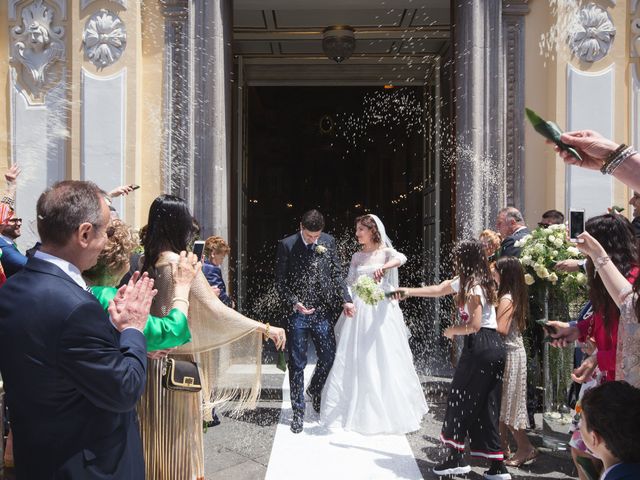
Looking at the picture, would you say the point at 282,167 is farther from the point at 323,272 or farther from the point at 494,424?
the point at 494,424

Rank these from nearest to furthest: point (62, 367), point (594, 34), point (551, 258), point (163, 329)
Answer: point (62, 367) → point (163, 329) → point (551, 258) → point (594, 34)

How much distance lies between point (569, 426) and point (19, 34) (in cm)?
728

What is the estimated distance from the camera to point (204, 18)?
23.7ft

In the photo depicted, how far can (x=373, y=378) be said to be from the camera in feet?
17.9

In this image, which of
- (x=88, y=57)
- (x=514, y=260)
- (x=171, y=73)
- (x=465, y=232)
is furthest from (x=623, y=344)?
(x=88, y=57)

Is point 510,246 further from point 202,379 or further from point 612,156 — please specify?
point 612,156

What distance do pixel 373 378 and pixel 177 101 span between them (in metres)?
4.11

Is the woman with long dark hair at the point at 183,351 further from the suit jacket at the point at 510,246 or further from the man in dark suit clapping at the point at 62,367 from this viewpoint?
the suit jacket at the point at 510,246

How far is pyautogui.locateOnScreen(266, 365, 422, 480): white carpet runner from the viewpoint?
4.44m

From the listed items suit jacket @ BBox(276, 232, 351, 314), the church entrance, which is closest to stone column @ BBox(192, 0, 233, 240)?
suit jacket @ BBox(276, 232, 351, 314)

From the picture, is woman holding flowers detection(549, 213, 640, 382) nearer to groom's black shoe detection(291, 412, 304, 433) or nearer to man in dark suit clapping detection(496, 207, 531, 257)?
man in dark suit clapping detection(496, 207, 531, 257)

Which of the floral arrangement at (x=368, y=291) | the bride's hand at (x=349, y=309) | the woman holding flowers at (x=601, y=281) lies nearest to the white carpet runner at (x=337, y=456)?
the bride's hand at (x=349, y=309)

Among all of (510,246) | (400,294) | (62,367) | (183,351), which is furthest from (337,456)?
(62,367)

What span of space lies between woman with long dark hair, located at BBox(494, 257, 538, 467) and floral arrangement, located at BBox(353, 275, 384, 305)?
115 cm
